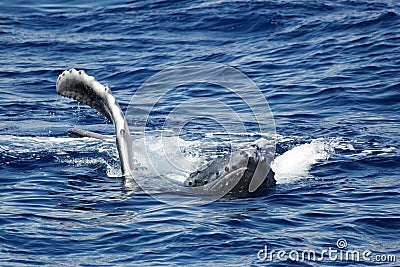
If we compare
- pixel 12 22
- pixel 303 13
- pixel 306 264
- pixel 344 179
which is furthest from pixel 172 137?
pixel 12 22

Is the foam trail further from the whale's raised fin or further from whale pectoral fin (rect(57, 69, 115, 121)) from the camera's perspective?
whale pectoral fin (rect(57, 69, 115, 121))

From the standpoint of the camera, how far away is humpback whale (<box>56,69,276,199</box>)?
1106 centimetres

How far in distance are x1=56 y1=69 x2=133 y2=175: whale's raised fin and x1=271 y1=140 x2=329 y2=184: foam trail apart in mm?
2261

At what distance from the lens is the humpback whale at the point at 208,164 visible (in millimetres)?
11062

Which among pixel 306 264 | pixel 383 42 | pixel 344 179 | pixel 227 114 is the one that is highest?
pixel 383 42

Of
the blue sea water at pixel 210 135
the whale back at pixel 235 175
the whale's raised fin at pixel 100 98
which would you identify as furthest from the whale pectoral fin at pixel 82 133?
the whale back at pixel 235 175

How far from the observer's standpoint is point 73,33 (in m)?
27.2

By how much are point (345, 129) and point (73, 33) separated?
43.8 feet

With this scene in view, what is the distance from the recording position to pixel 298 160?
545 inches

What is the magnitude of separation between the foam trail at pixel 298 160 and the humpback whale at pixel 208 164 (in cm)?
92

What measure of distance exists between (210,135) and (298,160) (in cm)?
271

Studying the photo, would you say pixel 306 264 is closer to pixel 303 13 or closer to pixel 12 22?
pixel 303 13

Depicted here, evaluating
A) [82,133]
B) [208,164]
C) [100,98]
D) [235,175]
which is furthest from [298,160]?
[82,133]

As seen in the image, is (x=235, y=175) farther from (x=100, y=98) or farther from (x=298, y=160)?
(x=298, y=160)
